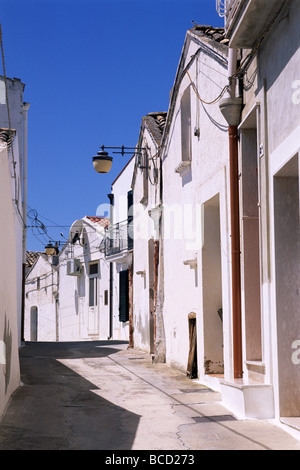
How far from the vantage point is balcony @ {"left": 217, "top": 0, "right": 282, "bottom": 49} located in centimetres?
742

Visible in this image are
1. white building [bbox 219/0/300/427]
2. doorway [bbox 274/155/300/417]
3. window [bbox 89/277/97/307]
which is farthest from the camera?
window [bbox 89/277/97/307]

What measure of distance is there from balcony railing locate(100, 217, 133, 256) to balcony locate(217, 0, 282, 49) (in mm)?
17333

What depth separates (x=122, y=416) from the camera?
26.2ft

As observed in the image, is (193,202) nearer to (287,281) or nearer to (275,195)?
(275,195)

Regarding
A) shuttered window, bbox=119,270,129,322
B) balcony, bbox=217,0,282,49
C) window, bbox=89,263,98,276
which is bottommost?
shuttered window, bbox=119,270,129,322

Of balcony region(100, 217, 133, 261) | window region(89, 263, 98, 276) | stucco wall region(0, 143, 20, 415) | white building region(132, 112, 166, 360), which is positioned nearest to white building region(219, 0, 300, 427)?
stucco wall region(0, 143, 20, 415)

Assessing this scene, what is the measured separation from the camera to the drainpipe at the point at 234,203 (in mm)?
8992

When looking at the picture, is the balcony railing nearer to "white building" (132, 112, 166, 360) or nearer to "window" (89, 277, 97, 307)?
"window" (89, 277, 97, 307)

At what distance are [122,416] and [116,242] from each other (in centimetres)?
1988

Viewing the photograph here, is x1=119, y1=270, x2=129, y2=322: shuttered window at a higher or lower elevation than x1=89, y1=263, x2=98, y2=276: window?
lower

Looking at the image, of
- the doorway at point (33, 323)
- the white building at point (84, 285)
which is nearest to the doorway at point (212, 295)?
the white building at point (84, 285)

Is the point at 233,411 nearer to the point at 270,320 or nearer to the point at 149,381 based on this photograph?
the point at 270,320

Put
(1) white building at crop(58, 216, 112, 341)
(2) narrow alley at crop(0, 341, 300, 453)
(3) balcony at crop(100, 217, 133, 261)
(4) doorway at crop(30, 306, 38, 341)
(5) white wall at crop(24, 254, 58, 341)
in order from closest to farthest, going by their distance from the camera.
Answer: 1. (2) narrow alley at crop(0, 341, 300, 453)
2. (3) balcony at crop(100, 217, 133, 261)
3. (1) white building at crop(58, 216, 112, 341)
4. (5) white wall at crop(24, 254, 58, 341)
5. (4) doorway at crop(30, 306, 38, 341)
